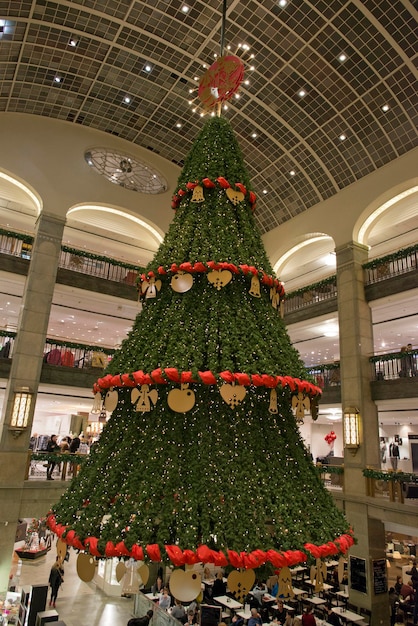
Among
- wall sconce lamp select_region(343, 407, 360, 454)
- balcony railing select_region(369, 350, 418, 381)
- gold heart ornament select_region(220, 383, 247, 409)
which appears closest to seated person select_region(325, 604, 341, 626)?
wall sconce lamp select_region(343, 407, 360, 454)

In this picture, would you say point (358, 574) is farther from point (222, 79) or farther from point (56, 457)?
point (222, 79)

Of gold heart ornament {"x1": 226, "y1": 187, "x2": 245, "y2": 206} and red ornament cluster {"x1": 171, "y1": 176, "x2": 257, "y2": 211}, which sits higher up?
red ornament cluster {"x1": 171, "y1": 176, "x2": 257, "y2": 211}

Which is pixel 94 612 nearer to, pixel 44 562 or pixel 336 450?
pixel 44 562

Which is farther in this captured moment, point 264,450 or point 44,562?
point 44,562

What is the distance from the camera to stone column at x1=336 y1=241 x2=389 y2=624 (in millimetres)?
12203

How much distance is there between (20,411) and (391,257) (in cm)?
1241

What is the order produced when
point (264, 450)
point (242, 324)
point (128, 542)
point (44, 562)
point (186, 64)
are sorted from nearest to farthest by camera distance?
point (128, 542)
point (264, 450)
point (242, 324)
point (186, 64)
point (44, 562)

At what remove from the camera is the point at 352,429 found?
13180 millimetres

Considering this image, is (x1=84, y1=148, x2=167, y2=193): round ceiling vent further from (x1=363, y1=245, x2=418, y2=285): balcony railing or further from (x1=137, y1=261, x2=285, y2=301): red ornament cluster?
(x1=137, y1=261, x2=285, y2=301): red ornament cluster

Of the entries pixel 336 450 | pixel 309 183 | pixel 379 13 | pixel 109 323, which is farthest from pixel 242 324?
pixel 336 450

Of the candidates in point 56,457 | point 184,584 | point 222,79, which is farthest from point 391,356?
point 184,584

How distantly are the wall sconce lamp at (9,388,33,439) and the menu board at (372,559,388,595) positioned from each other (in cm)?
1069

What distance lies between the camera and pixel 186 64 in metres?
13.4

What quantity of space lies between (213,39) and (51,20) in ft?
15.0
